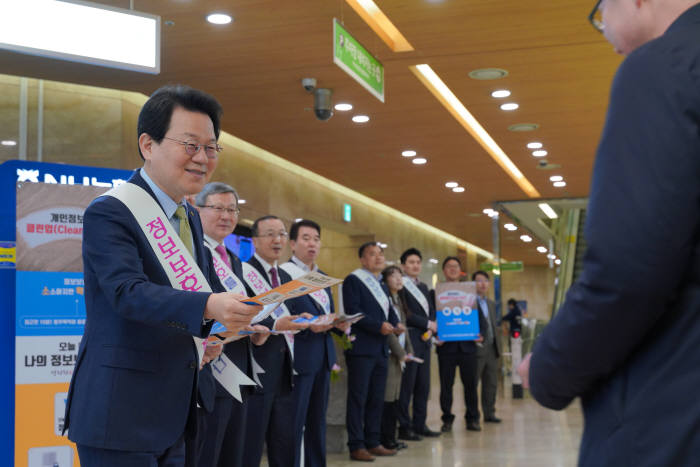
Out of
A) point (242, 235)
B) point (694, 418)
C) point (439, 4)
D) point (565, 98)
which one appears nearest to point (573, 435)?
point (565, 98)

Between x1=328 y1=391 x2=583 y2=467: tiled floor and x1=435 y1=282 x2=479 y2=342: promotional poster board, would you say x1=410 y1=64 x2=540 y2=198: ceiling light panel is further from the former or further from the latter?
x1=328 y1=391 x2=583 y2=467: tiled floor

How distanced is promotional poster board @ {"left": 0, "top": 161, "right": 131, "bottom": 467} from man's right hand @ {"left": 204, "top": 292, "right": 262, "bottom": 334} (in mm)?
2340

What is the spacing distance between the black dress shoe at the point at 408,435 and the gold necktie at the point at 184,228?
21.9 feet

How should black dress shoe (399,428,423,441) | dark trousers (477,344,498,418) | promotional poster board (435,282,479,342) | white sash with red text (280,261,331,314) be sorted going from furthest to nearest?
1. dark trousers (477,344,498,418)
2. promotional poster board (435,282,479,342)
3. black dress shoe (399,428,423,441)
4. white sash with red text (280,261,331,314)

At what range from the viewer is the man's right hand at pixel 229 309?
6.57ft

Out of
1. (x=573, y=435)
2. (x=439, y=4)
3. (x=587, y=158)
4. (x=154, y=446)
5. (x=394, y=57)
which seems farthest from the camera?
(x=587, y=158)

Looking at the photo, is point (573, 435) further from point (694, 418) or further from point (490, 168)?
point (694, 418)

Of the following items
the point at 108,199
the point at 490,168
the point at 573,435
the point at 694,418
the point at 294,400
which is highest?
the point at 490,168

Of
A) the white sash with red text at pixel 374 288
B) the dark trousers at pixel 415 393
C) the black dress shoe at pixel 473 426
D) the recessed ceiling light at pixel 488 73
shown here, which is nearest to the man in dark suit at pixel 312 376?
the white sash with red text at pixel 374 288

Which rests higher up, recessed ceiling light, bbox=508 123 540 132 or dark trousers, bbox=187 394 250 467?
recessed ceiling light, bbox=508 123 540 132

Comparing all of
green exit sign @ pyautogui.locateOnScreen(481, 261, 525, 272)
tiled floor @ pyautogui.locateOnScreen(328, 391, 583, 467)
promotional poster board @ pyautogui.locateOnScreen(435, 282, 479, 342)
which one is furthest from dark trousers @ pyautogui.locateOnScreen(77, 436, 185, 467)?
green exit sign @ pyautogui.locateOnScreen(481, 261, 525, 272)

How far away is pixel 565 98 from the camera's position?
8789 mm

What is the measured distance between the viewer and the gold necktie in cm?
236

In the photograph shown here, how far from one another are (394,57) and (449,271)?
4.15 m
